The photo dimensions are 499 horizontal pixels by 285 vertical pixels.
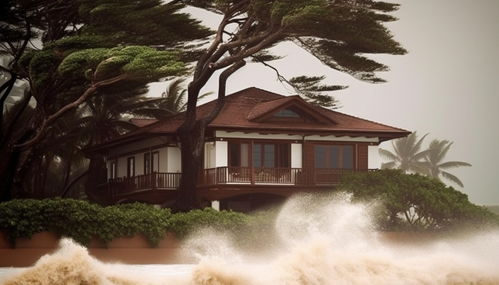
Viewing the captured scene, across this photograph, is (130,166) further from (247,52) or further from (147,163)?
(247,52)

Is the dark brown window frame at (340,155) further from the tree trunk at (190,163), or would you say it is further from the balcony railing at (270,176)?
the tree trunk at (190,163)

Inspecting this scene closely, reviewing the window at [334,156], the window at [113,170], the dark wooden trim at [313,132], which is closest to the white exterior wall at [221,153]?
the dark wooden trim at [313,132]

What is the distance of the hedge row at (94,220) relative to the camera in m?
33.0

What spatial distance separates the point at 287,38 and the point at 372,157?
8.34 m

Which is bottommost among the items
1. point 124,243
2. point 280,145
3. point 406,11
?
point 124,243

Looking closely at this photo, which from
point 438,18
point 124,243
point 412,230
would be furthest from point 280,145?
point 438,18

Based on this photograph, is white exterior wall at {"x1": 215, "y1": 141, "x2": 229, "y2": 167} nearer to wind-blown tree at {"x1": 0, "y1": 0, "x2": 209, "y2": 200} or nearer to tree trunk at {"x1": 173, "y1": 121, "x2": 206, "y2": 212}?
tree trunk at {"x1": 173, "y1": 121, "x2": 206, "y2": 212}

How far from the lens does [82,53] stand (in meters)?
A: 42.9

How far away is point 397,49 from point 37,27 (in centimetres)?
1783

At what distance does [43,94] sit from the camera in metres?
46.2

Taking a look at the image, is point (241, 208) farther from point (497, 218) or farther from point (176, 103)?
point (176, 103)

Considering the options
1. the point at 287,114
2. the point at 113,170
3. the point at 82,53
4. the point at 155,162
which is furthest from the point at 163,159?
the point at 82,53

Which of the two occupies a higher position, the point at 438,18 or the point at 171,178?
the point at 438,18

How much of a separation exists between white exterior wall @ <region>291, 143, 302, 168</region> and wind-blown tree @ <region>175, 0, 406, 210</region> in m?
4.35
